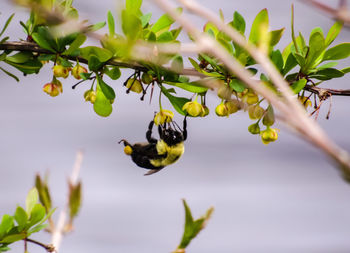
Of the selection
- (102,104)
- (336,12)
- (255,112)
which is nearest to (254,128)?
(255,112)

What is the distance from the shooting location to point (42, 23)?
2.65ft

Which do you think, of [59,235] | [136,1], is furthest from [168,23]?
[59,235]

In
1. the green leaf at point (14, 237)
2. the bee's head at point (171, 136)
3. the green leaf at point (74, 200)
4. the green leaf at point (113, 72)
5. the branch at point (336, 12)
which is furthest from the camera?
the bee's head at point (171, 136)

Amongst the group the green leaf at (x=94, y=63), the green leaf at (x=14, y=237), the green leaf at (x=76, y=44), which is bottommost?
the green leaf at (x=14, y=237)

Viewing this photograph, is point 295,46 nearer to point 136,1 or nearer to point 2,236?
point 136,1

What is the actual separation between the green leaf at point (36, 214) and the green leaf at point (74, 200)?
0.29m

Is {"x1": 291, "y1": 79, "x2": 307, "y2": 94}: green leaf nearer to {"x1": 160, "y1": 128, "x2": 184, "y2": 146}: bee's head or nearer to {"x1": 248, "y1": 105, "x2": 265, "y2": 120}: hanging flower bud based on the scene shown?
{"x1": 248, "y1": 105, "x2": 265, "y2": 120}: hanging flower bud

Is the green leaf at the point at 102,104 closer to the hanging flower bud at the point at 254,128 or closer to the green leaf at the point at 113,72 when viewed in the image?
the green leaf at the point at 113,72

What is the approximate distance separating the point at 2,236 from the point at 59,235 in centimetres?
22

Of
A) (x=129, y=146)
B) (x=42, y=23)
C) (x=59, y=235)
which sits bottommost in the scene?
(x=59, y=235)

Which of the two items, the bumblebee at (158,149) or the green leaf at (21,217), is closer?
the green leaf at (21,217)

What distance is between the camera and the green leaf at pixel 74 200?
440 mm

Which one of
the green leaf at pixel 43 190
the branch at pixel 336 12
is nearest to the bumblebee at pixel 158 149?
the green leaf at pixel 43 190

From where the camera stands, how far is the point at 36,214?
750 mm
